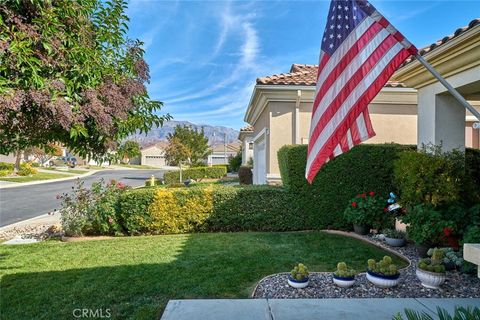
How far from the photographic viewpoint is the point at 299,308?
3.97 metres

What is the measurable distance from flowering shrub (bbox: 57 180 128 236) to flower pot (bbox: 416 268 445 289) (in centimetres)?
739

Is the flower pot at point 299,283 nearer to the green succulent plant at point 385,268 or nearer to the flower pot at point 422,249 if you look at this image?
the green succulent plant at point 385,268

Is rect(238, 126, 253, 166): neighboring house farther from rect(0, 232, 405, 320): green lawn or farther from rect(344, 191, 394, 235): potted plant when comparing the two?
rect(0, 232, 405, 320): green lawn

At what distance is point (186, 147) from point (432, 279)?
27128 mm

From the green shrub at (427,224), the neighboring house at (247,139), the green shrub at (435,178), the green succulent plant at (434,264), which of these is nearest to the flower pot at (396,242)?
the green shrub at (427,224)

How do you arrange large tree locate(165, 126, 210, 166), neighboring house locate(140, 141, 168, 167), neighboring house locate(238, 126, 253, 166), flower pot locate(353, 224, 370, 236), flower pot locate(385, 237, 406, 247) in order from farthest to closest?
1. neighboring house locate(140, 141, 168, 167)
2. large tree locate(165, 126, 210, 166)
3. neighboring house locate(238, 126, 253, 166)
4. flower pot locate(353, 224, 370, 236)
5. flower pot locate(385, 237, 406, 247)

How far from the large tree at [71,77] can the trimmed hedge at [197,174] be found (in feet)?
77.6

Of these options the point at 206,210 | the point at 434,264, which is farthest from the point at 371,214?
the point at 206,210

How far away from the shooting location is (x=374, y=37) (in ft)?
9.14

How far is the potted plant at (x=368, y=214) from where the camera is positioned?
7859 mm

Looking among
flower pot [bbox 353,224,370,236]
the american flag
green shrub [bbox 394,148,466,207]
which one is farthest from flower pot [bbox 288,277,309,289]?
flower pot [bbox 353,224,370,236]

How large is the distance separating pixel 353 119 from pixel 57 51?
2.91 meters

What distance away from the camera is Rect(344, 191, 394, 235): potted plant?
7.86 meters

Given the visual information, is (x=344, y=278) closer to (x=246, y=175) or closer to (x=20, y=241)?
(x=20, y=241)
